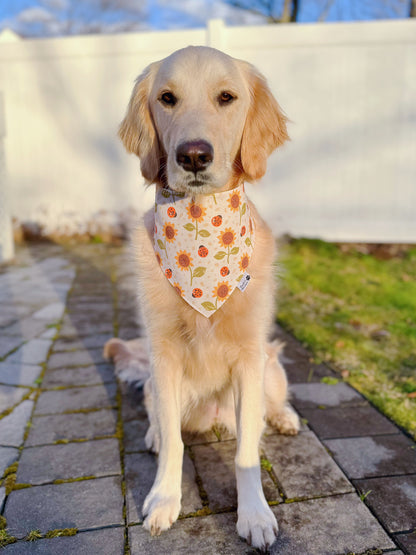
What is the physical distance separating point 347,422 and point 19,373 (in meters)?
2.00

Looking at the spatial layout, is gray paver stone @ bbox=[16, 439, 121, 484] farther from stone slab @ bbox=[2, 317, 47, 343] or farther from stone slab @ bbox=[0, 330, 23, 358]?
stone slab @ bbox=[2, 317, 47, 343]

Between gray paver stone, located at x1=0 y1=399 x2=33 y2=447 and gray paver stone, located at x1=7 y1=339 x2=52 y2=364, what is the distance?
0.60 meters

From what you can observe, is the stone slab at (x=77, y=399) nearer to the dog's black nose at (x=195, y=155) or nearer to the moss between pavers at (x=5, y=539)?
the moss between pavers at (x=5, y=539)

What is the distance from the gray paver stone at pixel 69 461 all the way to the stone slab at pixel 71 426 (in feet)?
0.24

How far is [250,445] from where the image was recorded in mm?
1889

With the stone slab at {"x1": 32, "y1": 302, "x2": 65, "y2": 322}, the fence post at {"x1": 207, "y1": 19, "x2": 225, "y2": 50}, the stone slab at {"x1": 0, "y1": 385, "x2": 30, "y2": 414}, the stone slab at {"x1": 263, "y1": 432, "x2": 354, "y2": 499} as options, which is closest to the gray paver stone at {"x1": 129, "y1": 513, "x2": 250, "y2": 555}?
the stone slab at {"x1": 263, "y1": 432, "x2": 354, "y2": 499}

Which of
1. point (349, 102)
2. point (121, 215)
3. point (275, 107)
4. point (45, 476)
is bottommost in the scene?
point (45, 476)

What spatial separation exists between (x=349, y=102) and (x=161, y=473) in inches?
221

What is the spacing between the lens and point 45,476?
2.03 meters

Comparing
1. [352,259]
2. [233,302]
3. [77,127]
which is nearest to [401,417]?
[233,302]

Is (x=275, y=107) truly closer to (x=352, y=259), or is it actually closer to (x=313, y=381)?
(x=313, y=381)

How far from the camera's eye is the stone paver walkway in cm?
168

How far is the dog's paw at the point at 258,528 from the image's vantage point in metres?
1.64

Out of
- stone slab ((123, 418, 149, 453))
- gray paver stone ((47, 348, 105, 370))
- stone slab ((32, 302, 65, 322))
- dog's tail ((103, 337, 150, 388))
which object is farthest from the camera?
stone slab ((32, 302, 65, 322))
